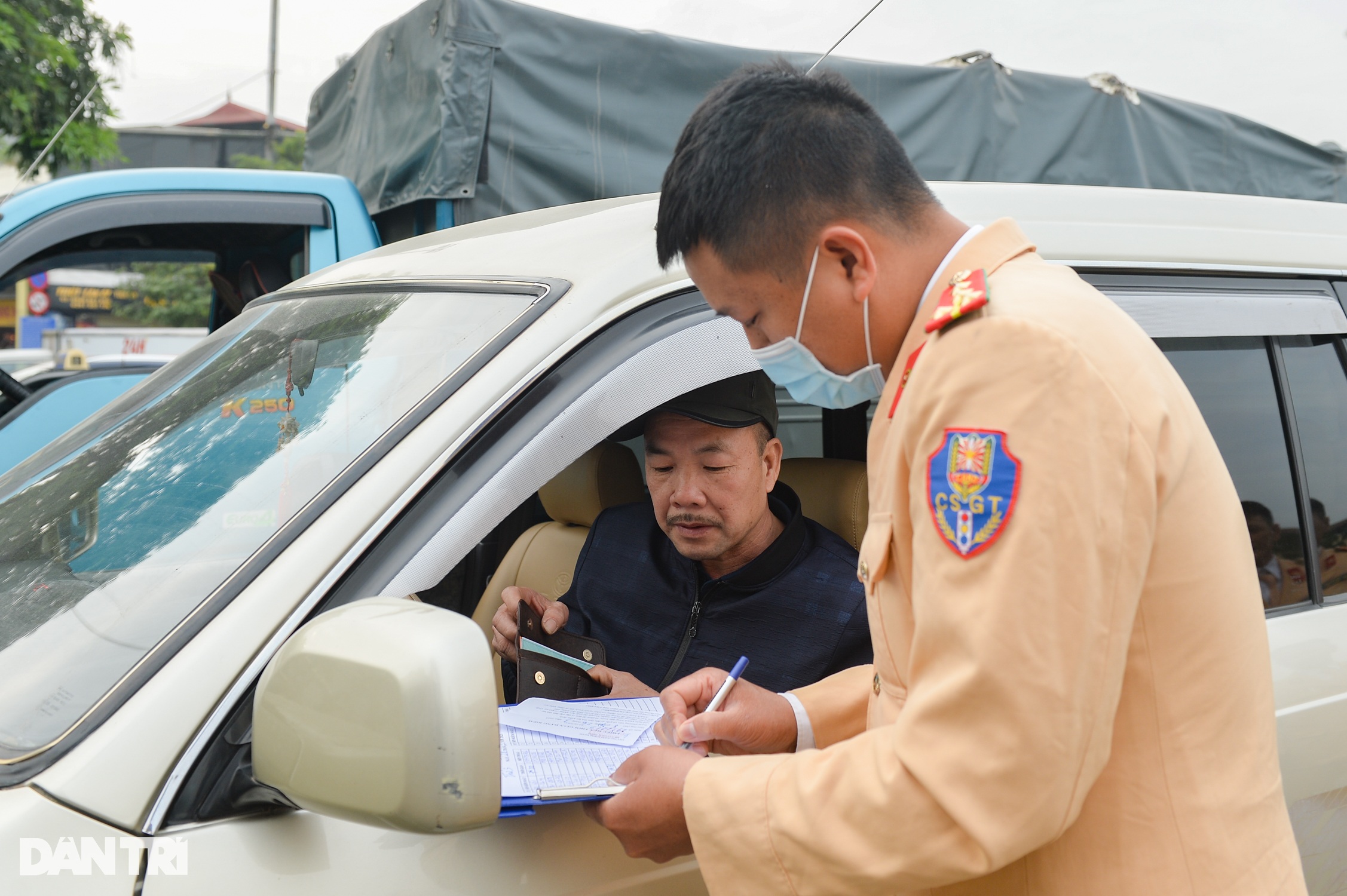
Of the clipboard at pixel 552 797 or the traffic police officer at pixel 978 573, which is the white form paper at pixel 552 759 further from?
the traffic police officer at pixel 978 573

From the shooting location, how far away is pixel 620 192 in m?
3.83

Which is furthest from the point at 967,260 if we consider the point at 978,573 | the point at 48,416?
the point at 48,416

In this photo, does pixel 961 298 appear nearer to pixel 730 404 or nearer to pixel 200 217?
pixel 730 404

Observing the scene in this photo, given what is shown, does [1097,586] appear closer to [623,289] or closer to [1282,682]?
A: [623,289]

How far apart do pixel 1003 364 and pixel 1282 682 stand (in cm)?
130

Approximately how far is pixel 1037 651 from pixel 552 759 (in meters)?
0.79

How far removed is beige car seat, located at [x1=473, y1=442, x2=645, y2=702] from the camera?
111 inches

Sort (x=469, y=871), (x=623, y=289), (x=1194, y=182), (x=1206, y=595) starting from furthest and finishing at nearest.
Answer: (x=1194, y=182)
(x=623, y=289)
(x=469, y=871)
(x=1206, y=595)

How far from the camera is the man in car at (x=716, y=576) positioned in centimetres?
223

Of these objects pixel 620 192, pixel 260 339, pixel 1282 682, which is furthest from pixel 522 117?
pixel 1282 682

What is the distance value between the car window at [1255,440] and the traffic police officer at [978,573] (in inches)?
39.4

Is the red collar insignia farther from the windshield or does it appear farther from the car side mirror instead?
the windshield

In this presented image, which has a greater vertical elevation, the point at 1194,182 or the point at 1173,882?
the point at 1194,182

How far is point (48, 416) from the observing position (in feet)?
14.9
